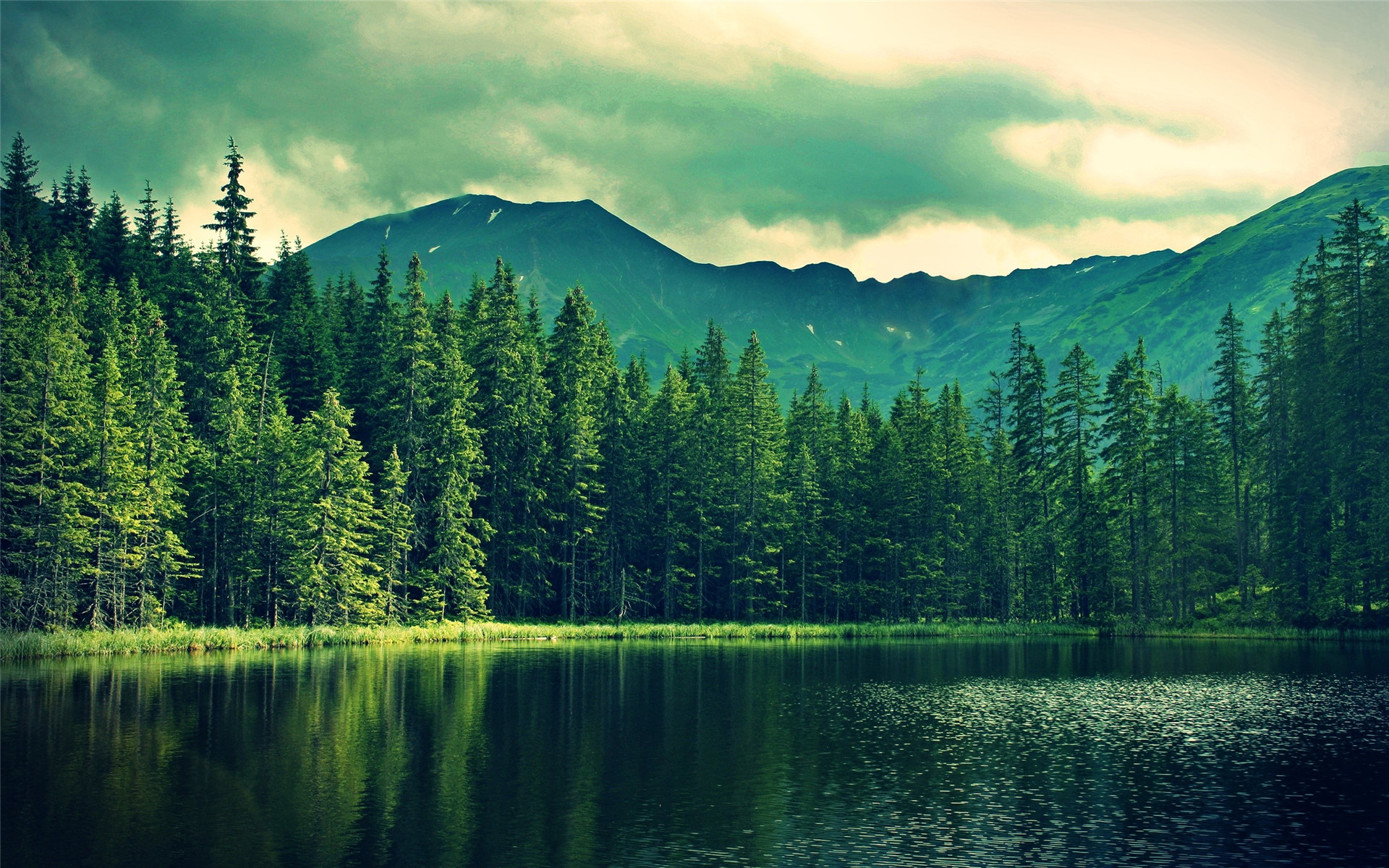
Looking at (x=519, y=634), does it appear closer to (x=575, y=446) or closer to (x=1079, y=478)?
(x=575, y=446)

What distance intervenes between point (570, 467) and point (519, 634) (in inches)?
578

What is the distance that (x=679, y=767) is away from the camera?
2728cm

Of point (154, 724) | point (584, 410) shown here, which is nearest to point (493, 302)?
point (584, 410)

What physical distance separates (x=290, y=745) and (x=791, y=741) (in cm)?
1485

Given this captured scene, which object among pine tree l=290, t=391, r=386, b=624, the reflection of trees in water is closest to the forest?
pine tree l=290, t=391, r=386, b=624

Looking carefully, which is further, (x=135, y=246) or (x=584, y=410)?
(x=135, y=246)

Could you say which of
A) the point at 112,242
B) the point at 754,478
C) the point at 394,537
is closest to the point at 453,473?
the point at 394,537

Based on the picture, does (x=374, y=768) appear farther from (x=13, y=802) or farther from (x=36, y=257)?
(x=36, y=257)

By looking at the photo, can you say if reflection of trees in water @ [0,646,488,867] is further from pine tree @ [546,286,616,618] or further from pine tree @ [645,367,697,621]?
pine tree @ [645,367,697,621]

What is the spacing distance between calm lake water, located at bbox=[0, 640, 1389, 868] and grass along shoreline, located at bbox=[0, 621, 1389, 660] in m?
4.54

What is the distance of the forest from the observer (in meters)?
60.3

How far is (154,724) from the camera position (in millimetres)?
31391

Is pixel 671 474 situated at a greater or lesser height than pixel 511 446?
lesser

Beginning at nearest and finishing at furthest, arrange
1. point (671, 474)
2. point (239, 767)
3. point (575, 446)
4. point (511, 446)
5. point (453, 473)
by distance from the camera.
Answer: point (239, 767) → point (453, 473) → point (575, 446) → point (511, 446) → point (671, 474)
